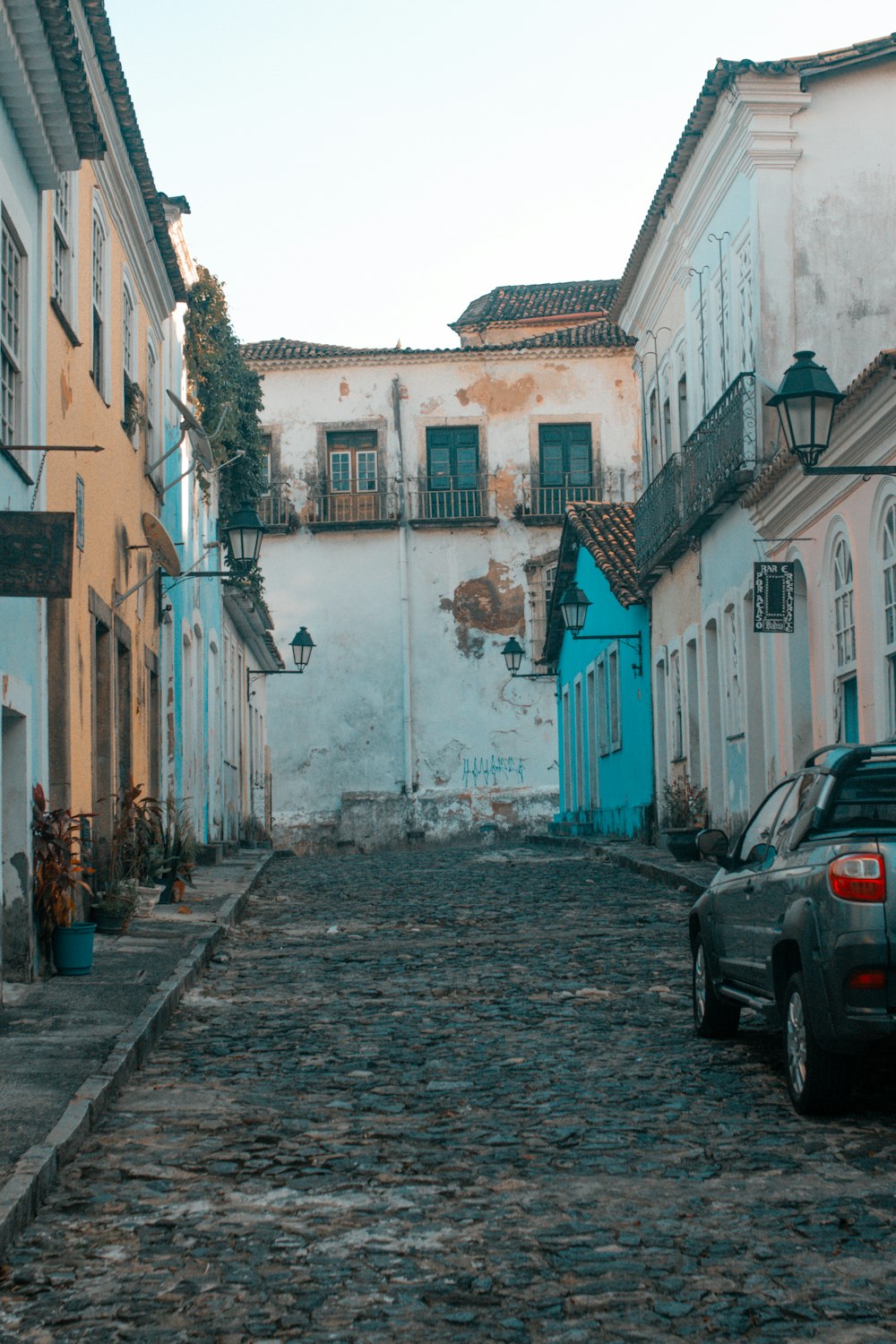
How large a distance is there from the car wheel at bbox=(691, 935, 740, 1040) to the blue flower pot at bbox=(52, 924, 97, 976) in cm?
409

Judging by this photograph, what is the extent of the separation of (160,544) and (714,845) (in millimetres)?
10184

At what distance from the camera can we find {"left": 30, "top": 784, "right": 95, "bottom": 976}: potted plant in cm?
1108

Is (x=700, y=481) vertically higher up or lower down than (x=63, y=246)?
lower down

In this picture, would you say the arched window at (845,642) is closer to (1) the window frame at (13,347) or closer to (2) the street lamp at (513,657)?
(1) the window frame at (13,347)

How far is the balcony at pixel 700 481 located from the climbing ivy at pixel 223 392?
18.6ft

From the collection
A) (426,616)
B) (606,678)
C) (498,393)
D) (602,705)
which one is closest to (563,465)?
(498,393)

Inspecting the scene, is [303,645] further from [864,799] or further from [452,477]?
[864,799]

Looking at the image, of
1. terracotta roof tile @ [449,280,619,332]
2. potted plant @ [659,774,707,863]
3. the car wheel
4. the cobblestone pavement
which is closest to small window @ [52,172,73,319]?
the cobblestone pavement

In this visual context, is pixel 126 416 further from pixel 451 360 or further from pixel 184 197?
pixel 451 360

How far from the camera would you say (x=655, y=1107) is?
7.30m

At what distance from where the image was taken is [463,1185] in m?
5.98

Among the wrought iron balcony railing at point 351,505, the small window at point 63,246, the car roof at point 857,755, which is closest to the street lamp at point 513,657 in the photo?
the wrought iron balcony railing at point 351,505

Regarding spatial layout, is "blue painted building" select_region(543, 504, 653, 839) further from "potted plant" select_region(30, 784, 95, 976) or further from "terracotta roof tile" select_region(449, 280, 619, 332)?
"potted plant" select_region(30, 784, 95, 976)

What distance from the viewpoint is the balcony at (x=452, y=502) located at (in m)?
40.9
